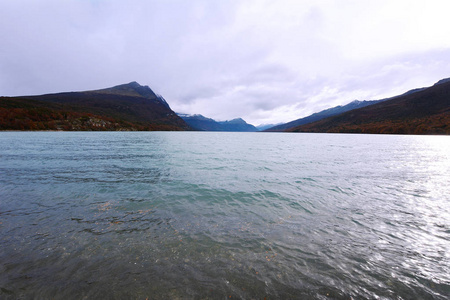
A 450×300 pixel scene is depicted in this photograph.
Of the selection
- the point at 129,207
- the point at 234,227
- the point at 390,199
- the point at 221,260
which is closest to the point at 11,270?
the point at 129,207

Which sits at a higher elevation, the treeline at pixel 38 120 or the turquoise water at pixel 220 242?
the treeline at pixel 38 120

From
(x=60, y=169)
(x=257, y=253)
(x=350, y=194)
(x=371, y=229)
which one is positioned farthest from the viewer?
(x=60, y=169)

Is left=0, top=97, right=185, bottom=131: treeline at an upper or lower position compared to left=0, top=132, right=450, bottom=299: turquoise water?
upper

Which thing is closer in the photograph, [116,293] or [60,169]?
[116,293]

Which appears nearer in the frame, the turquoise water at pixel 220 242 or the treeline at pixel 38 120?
the turquoise water at pixel 220 242

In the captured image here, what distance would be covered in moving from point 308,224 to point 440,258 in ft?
14.7

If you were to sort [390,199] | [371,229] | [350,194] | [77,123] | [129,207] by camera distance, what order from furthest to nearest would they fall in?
[77,123] < [350,194] < [390,199] < [129,207] < [371,229]

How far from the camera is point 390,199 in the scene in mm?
12570

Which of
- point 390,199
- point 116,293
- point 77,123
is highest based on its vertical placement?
point 77,123

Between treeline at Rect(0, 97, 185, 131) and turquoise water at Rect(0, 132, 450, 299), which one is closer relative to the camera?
turquoise water at Rect(0, 132, 450, 299)

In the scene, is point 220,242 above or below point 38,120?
below

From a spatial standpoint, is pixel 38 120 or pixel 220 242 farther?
pixel 38 120

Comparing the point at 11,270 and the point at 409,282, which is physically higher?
the point at 11,270

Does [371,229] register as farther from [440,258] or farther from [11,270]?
[11,270]
